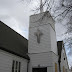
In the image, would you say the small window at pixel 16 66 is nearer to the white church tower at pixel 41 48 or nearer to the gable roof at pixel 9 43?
the gable roof at pixel 9 43

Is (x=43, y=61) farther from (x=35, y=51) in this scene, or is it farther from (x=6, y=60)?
(x=6, y=60)

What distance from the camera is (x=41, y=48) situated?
16.0 m

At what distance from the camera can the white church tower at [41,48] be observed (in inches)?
595

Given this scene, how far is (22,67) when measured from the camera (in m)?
14.1

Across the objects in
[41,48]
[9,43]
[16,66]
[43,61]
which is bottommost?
[16,66]

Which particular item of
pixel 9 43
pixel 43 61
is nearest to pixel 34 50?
pixel 43 61

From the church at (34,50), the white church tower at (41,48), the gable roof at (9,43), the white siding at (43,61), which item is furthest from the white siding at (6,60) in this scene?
the white church tower at (41,48)

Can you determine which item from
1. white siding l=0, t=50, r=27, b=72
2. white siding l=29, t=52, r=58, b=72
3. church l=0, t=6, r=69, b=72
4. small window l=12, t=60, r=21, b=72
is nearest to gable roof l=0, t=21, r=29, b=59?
church l=0, t=6, r=69, b=72

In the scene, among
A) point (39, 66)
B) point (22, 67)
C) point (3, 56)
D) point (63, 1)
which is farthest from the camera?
point (39, 66)

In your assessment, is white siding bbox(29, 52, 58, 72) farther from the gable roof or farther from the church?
the gable roof

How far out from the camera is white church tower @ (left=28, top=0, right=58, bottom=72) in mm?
15117

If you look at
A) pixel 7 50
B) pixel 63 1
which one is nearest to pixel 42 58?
pixel 7 50

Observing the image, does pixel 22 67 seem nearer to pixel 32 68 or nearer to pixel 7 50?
pixel 32 68

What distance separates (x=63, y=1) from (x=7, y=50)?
7.06 m
